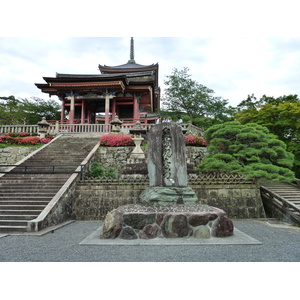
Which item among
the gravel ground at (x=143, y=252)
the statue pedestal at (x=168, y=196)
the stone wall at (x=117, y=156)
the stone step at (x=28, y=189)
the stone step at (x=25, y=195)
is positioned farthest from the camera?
the stone wall at (x=117, y=156)

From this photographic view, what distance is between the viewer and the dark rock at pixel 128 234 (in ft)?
16.4

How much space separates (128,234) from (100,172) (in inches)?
283

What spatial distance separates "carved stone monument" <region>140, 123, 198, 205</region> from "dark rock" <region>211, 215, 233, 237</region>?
1.06 meters

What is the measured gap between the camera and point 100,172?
1179 centimetres

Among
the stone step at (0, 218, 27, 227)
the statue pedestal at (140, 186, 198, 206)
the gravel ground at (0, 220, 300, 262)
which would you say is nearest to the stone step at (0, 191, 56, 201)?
the stone step at (0, 218, 27, 227)

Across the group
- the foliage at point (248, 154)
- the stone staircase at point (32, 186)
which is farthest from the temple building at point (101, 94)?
the foliage at point (248, 154)

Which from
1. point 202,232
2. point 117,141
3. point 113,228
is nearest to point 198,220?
point 202,232

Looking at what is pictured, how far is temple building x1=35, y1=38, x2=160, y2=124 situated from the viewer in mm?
20531

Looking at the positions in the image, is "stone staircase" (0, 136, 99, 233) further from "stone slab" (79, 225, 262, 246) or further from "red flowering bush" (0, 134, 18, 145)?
"red flowering bush" (0, 134, 18, 145)

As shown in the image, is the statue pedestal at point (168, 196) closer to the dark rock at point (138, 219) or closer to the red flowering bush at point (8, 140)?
the dark rock at point (138, 219)

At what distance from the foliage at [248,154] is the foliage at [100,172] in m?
5.05

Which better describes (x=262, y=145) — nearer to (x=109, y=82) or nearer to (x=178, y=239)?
(x=178, y=239)

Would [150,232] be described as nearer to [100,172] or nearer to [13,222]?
[13,222]

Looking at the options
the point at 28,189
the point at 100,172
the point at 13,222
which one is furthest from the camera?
the point at 100,172
